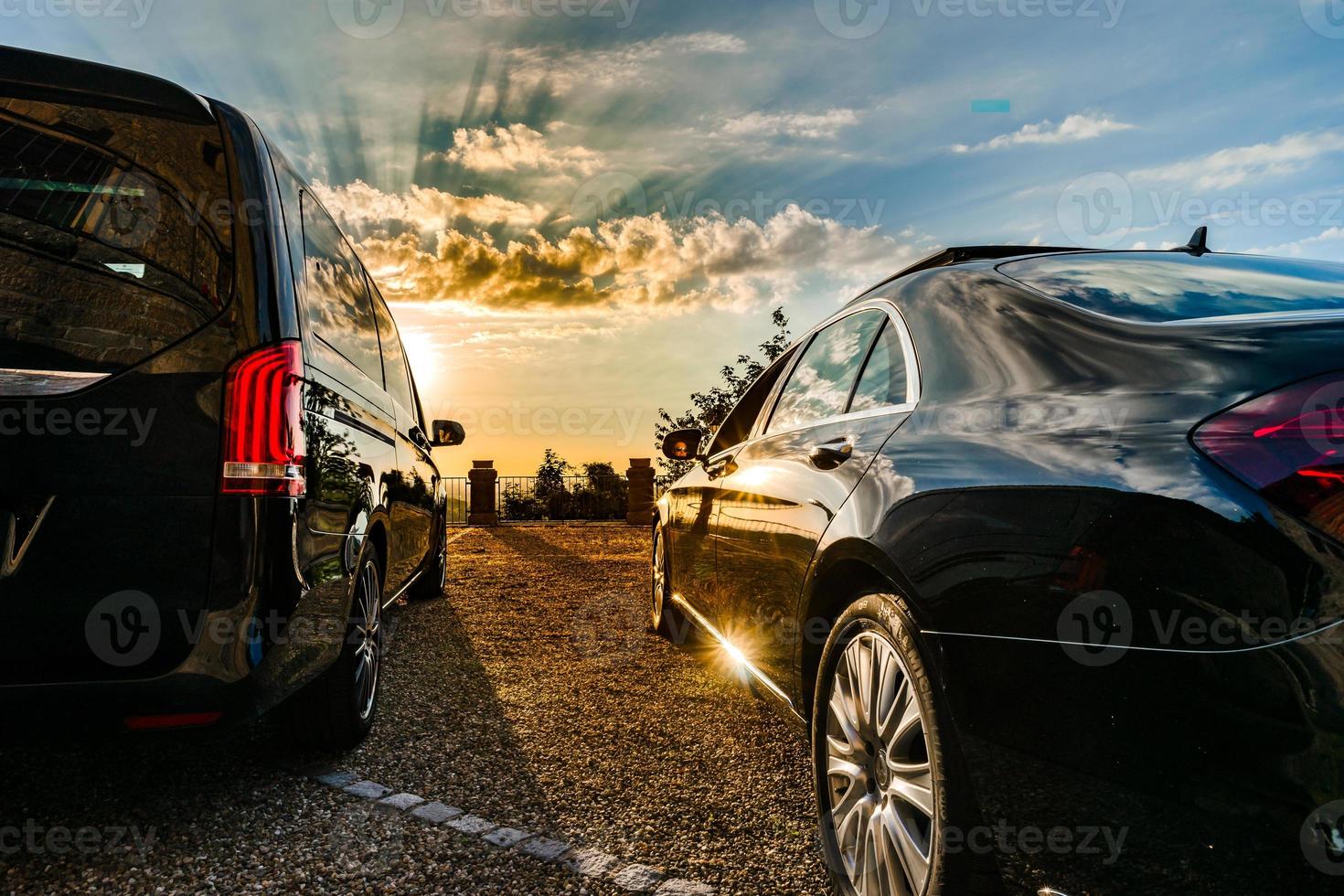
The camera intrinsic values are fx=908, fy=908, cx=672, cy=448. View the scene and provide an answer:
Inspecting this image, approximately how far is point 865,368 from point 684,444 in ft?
6.74

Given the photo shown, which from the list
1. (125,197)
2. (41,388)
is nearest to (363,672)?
(41,388)

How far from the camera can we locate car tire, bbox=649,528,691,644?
527cm

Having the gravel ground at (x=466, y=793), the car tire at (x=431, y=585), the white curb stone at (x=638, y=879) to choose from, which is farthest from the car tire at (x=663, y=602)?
the white curb stone at (x=638, y=879)

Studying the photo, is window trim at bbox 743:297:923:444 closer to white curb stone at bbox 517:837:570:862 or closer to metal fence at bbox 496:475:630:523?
white curb stone at bbox 517:837:570:862

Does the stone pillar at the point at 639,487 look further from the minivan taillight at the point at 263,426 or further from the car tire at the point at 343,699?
the minivan taillight at the point at 263,426

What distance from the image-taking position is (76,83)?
2574 millimetres

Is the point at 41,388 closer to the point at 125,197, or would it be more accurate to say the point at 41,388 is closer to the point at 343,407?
the point at 125,197

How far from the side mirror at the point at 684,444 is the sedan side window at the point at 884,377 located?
6.52 ft

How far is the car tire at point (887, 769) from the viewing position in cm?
173

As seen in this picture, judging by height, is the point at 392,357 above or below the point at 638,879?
above

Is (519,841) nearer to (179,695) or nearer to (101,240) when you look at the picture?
(179,695)

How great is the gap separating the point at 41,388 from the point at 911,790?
7.63 feet

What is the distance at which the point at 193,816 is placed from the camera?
9.02 feet

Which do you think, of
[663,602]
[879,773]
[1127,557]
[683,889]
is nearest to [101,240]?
[683,889]
